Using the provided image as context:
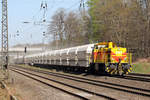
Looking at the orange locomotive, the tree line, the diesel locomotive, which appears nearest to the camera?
the orange locomotive

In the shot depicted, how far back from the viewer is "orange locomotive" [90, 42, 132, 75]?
56.0 feet

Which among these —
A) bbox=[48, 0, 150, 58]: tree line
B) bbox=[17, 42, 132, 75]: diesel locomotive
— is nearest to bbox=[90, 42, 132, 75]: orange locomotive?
bbox=[17, 42, 132, 75]: diesel locomotive

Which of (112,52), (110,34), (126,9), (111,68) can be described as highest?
(126,9)

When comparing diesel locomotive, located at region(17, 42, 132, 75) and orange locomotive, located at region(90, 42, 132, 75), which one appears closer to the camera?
orange locomotive, located at region(90, 42, 132, 75)

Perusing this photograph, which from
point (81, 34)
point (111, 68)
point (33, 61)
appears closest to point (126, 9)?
point (81, 34)

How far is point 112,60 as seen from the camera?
17188mm

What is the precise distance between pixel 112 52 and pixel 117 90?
6611mm

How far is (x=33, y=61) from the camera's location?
4925 cm

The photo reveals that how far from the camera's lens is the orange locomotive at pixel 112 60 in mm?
17078

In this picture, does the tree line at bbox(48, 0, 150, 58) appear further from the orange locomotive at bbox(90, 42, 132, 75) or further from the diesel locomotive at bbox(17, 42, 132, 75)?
the orange locomotive at bbox(90, 42, 132, 75)

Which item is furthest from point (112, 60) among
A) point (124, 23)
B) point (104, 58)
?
point (124, 23)

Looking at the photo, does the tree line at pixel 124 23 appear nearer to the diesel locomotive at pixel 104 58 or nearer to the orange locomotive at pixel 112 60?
the diesel locomotive at pixel 104 58

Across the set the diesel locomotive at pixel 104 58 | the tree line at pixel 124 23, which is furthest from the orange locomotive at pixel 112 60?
the tree line at pixel 124 23

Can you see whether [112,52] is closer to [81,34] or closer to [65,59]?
[65,59]
